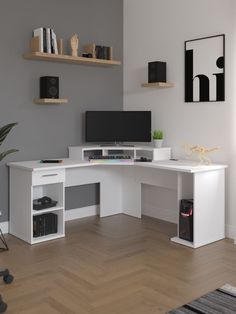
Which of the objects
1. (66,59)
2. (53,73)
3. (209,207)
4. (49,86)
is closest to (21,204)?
(49,86)

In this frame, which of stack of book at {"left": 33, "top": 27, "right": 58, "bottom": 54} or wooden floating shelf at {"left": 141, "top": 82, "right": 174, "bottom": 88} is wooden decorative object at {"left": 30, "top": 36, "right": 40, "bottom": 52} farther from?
wooden floating shelf at {"left": 141, "top": 82, "right": 174, "bottom": 88}

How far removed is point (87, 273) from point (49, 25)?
2.74 meters

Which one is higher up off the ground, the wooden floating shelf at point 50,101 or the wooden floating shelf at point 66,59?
the wooden floating shelf at point 66,59

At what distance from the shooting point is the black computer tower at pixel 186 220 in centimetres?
389

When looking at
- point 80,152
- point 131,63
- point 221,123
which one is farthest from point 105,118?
point 221,123

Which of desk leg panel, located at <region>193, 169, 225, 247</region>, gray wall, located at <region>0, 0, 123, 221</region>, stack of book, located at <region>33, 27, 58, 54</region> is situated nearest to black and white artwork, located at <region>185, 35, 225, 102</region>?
desk leg panel, located at <region>193, 169, 225, 247</region>

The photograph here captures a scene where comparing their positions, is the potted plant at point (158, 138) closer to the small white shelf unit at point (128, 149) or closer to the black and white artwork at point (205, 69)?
the small white shelf unit at point (128, 149)

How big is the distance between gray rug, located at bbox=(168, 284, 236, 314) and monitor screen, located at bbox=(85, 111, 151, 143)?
222 centimetres

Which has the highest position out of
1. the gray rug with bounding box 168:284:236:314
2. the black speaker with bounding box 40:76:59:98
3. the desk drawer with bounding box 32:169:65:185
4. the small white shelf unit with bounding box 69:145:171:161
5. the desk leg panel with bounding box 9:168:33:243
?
the black speaker with bounding box 40:76:59:98

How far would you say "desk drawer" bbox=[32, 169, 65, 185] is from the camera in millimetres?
3875

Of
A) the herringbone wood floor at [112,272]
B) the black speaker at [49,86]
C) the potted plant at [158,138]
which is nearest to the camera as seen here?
the herringbone wood floor at [112,272]

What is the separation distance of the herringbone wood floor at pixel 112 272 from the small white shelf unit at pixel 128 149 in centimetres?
80

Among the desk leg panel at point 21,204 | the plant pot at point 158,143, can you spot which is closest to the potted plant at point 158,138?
the plant pot at point 158,143

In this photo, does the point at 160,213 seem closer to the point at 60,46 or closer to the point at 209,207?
the point at 209,207
